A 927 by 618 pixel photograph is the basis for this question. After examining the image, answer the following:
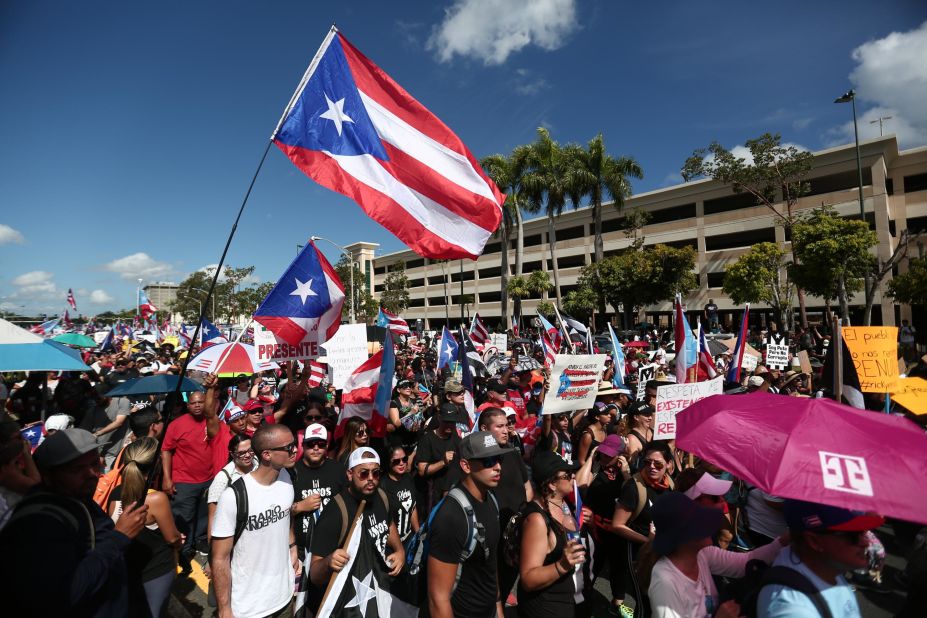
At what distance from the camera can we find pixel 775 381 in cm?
980

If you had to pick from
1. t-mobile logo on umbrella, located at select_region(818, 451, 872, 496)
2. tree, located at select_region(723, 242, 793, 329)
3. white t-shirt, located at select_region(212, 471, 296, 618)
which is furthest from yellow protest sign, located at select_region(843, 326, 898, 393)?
tree, located at select_region(723, 242, 793, 329)

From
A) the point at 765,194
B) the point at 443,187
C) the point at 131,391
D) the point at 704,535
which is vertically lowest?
the point at 704,535

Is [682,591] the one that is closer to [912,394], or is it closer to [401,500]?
[401,500]

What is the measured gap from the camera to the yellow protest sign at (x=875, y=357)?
577cm

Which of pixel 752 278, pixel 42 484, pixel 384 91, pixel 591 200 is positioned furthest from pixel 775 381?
pixel 591 200

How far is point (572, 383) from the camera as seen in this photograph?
17.9 ft

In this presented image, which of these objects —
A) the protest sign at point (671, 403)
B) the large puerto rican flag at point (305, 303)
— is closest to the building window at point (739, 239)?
the protest sign at point (671, 403)

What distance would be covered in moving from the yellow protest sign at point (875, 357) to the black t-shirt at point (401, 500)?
5.54 meters

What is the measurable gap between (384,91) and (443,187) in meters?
1.07

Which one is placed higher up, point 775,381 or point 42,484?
point 42,484

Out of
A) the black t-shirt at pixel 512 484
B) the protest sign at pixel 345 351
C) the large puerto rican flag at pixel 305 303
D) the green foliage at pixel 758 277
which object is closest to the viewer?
the black t-shirt at pixel 512 484

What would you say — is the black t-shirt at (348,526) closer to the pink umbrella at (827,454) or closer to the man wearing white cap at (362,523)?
the man wearing white cap at (362,523)

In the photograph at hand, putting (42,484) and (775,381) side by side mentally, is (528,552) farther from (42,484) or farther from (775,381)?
(775,381)

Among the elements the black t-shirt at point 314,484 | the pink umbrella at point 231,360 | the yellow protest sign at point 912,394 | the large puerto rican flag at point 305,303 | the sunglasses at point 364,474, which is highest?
the large puerto rican flag at point 305,303
